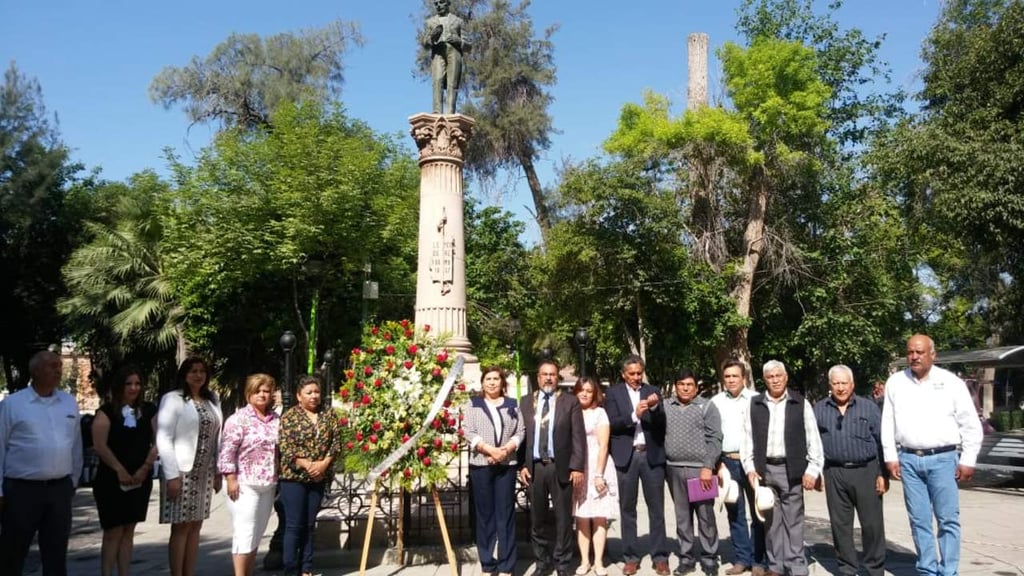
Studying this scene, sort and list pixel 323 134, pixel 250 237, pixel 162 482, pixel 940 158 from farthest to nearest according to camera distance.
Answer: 1. pixel 323 134
2. pixel 250 237
3. pixel 940 158
4. pixel 162 482

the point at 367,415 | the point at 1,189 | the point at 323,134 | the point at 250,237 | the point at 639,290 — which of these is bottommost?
the point at 367,415

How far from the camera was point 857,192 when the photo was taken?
78.8ft

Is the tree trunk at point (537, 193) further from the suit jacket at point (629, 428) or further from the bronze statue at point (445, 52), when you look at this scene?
the suit jacket at point (629, 428)

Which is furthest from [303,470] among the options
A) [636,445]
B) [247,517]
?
[636,445]

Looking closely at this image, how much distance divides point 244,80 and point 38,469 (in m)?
28.8

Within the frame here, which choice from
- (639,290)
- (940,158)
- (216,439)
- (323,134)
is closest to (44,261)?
(323,134)

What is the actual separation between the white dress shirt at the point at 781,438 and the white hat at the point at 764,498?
0.58 ft

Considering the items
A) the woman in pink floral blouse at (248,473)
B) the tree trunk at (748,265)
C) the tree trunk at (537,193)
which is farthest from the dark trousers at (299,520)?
the tree trunk at (537,193)

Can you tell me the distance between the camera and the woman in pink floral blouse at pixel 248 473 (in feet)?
19.3

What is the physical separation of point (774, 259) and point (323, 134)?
1500 centimetres

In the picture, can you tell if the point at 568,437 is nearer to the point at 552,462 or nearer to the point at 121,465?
the point at 552,462

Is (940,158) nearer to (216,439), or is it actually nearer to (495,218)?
(216,439)

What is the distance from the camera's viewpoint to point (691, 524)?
6863 mm

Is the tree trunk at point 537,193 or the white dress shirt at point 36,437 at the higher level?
the tree trunk at point 537,193
